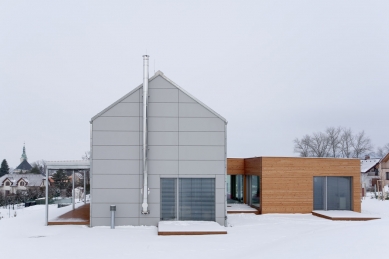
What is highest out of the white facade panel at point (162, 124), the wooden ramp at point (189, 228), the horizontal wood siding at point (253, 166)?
the white facade panel at point (162, 124)

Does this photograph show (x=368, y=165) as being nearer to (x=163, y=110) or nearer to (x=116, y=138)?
(x=163, y=110)

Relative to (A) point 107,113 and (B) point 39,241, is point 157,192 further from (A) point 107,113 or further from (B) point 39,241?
(B) point 39,241

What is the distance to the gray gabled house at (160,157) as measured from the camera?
1521cm

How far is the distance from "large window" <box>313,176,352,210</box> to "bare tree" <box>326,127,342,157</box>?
45.9 meters

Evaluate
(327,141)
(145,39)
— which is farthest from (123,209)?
(327,141)

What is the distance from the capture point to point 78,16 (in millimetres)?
17641

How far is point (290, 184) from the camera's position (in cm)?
1878

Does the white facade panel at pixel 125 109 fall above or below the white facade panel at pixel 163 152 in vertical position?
above

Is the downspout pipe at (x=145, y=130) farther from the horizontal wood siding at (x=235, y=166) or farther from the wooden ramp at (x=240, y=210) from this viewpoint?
the horizontal wood siding at (x=235, y=166)

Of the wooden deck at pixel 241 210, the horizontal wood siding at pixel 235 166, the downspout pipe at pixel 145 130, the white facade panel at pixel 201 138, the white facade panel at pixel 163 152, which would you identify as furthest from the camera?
the horizontal wood siding at pixel 235 166

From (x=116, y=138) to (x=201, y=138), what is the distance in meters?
3.44

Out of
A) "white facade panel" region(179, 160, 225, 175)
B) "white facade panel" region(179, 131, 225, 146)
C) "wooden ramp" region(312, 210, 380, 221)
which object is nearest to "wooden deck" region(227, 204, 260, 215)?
"wooden ramp" region(312, 210, 380, 221)

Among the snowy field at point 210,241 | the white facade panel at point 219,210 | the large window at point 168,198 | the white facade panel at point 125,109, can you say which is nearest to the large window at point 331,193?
the snowy field at point 210,241

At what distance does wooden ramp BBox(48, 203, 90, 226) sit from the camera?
50.9 ft
